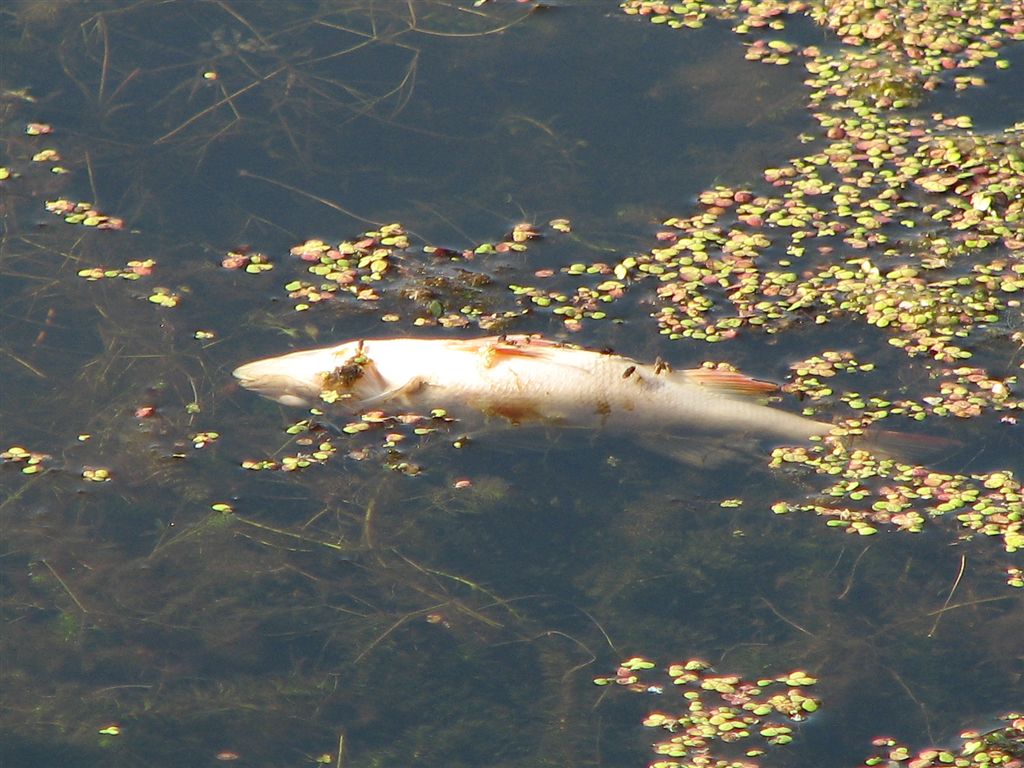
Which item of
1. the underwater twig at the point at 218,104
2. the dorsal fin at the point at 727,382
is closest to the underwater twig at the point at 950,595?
the dorsal fin at the point at 727,382

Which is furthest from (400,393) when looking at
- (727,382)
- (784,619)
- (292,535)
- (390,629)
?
(784,619)

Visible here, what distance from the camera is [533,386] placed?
5.36 m

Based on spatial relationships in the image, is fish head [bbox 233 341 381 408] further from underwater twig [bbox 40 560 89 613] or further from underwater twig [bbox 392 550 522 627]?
underwater twig [bbox 40 560 89 613]

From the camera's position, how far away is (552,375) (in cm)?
537

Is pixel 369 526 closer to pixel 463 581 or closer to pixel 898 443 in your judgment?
pixel 463 581

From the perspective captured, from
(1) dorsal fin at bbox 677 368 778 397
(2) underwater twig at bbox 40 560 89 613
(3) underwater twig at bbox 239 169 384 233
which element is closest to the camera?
(2) underwater twig at bbox 40 560 89 613

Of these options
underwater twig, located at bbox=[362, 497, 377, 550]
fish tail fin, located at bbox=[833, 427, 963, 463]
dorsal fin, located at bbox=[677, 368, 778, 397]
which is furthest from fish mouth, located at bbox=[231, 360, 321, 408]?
fish tail fin, located at bbox=[833, 427, 963, 463]

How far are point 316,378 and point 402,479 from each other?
1.90ft

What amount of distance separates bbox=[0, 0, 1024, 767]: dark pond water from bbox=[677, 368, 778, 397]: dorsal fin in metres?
0.19

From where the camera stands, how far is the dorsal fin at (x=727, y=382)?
543 cm

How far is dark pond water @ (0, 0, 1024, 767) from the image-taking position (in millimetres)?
4648

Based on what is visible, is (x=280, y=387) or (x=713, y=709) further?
(x=280, y=387)

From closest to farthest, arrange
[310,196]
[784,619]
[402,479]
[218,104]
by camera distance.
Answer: [784,619]
[402,479]
[310,196]
[218,104]

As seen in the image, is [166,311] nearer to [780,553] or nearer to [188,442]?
[188,442]
